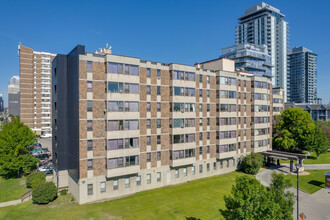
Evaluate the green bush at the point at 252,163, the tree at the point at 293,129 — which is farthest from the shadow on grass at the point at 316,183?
the tree at the point at 293,129

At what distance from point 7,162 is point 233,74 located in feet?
163

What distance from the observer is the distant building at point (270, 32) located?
15250 centimetres

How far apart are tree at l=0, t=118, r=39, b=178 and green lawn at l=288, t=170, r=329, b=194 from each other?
53290mm

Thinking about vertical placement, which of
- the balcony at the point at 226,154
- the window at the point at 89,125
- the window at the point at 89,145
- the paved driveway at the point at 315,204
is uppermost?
the window at the point at 89,125

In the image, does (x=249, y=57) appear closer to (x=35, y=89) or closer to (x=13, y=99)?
(x=35, y=89)

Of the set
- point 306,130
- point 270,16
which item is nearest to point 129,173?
point 306,130

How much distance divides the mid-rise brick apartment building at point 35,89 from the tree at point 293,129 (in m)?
110

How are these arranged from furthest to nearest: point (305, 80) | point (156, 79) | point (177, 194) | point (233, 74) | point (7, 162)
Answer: point (305, 80), point (233, 74), point (7, 162), point (156, 79), point (177, 194)

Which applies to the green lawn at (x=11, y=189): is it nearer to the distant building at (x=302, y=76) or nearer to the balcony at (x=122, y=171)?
the balcony at (x=122, y=171)

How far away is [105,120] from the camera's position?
30984mm

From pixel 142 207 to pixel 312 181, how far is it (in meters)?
34.5

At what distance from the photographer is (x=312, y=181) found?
4062cm

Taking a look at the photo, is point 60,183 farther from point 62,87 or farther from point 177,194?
point 177,194

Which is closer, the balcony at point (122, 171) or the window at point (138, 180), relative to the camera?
the balcony at point (122, 171)
